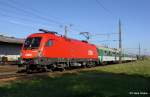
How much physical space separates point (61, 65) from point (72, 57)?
291cm

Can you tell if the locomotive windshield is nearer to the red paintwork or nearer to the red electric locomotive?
the red electric locomotive

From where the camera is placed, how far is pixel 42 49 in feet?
69.4

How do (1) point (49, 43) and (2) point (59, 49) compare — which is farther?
(2) point (59, 49)

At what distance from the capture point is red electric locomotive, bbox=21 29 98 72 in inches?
818

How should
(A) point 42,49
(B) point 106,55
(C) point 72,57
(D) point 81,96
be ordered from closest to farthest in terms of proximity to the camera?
(D) point 81,96 < (A) point 42,49 < (C) point 72,57 < (B) point 106,55

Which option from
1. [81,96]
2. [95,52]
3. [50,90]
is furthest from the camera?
[95,52]

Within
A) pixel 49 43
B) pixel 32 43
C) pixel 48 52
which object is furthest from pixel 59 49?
pixel 32 43

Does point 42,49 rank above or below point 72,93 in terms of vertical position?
above

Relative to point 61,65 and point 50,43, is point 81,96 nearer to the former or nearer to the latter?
point 50,43

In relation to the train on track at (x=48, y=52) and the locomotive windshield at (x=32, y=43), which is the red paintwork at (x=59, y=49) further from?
the locomotive windshield at (x=32, y=43)

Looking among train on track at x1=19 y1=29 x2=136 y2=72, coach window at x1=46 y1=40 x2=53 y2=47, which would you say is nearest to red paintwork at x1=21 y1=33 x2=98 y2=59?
train on track at x1=19 y1=29 x2=136 y2=72

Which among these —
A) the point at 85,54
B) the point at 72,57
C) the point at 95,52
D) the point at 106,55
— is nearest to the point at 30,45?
the point at 72,57

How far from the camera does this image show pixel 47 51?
2172 centimetres

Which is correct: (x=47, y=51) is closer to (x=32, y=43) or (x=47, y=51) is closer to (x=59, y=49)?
(x=32, y=43)
